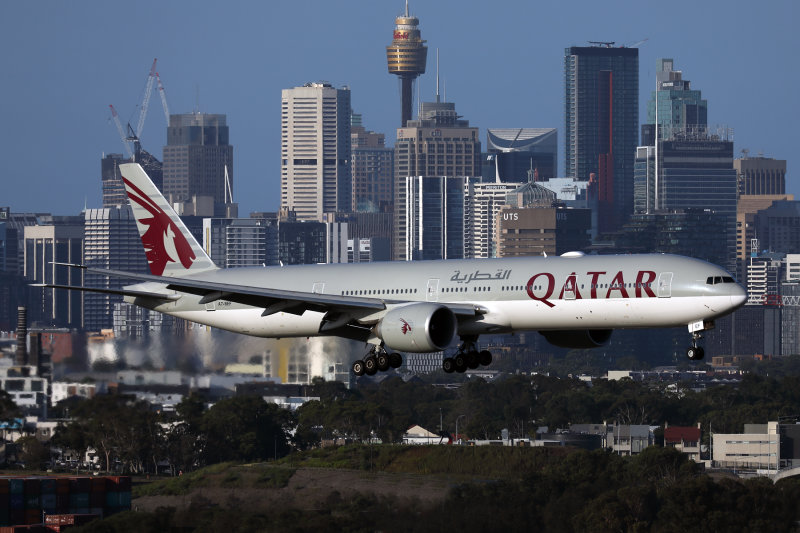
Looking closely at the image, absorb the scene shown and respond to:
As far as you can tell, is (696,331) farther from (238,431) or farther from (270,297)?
(238,431)

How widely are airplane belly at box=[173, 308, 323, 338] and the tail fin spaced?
3753 mm

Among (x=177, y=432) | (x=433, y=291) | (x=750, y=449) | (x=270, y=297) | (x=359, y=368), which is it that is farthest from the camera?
(x=750, y=449)

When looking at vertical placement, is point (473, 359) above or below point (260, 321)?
below

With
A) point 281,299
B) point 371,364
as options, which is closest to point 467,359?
point 371,364

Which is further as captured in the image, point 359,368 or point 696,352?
point 359,368

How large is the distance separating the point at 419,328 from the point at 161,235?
2102 centimetres

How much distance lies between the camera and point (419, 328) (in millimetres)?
80375

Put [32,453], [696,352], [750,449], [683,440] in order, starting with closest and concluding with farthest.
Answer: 1. [696,352]
2. [32,453]
3. [750,449]
4. [683,440]

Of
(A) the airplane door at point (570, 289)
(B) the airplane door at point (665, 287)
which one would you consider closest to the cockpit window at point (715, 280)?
(B) the airplane door at point (665, 287)

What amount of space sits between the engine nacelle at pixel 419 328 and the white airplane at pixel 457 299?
0.14 ft

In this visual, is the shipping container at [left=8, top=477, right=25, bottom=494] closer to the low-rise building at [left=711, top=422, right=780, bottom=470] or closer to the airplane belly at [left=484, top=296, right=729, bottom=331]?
the airplane belly at [left=484, top=296, right=729, bottom=331]

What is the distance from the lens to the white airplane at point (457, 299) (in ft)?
263

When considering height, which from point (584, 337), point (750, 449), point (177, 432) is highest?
point (584, 337)

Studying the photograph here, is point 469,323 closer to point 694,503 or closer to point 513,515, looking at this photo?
point 513,515
